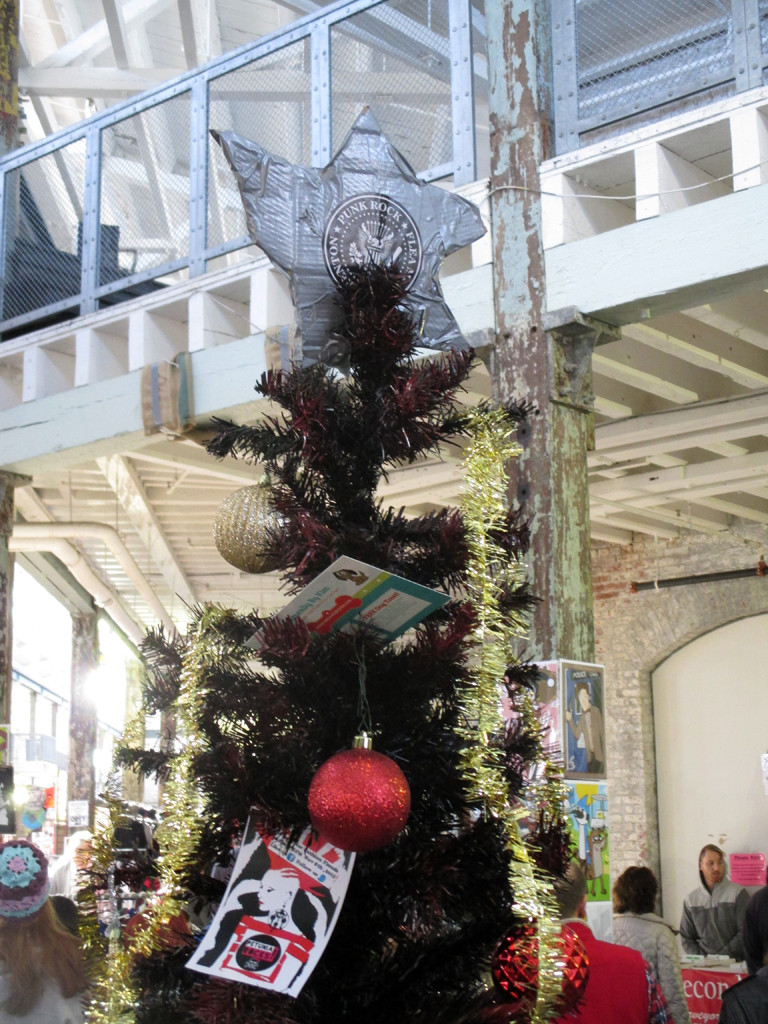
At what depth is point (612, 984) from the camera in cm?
311

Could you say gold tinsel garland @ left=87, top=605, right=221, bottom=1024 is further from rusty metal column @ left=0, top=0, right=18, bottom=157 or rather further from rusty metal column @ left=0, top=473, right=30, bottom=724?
rusty metal column @ left=0, top=0, right=18, bottom=157

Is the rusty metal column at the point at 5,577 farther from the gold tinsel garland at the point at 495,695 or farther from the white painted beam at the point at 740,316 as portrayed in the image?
the gold tinsel garland at the point at 495,695

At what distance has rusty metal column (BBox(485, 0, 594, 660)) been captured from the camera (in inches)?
169

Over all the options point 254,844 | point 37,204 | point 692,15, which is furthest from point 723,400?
point 254,844

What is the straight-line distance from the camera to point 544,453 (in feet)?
14.3

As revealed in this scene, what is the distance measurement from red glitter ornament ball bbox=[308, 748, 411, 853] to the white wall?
347 inches

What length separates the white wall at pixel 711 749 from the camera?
1015 centimetres

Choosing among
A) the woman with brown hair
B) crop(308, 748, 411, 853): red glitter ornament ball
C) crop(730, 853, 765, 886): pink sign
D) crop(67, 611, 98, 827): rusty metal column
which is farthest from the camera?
crop(67, 611, 98, 827): rusty metal column

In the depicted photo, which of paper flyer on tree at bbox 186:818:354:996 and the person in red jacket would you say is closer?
paper flyer on tree at bbox 186:818:354:996

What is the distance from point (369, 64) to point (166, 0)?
853cm

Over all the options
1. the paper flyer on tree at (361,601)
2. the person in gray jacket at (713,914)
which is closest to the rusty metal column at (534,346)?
the paper flyer on tree at (361,601)

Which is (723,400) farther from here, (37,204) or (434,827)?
(434,827)

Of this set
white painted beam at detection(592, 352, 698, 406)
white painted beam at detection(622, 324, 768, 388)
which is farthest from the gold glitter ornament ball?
white painted beam at detection(592, 352, 698, 406)

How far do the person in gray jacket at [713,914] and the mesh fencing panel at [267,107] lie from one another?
17.5 ft
